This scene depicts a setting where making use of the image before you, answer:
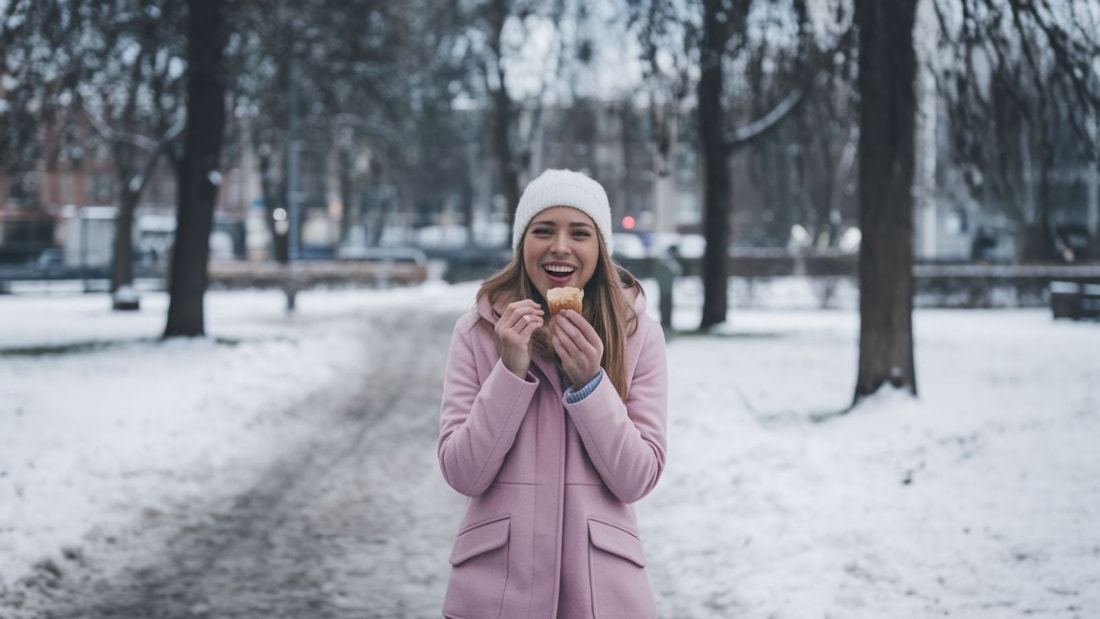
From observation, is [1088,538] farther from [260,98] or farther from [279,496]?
[260,98]

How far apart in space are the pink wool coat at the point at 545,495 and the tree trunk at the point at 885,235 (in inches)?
326

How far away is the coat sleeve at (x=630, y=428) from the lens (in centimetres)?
263

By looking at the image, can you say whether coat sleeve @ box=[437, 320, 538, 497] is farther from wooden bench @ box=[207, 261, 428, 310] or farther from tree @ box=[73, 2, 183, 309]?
wooden bench @ box=[207, 261, 428, 310]

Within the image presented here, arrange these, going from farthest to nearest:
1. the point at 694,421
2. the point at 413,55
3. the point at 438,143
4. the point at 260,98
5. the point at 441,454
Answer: the point at 438,143 → the point at 413,55 → the point at 260,98 → the point at 694,421 → the point at 441,454

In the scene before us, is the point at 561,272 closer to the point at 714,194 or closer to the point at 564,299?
the point at 564,299

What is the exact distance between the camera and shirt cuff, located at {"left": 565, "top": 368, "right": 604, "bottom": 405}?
8.61ft

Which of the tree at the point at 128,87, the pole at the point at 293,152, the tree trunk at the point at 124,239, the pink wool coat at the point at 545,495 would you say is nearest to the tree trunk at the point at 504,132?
the pole at the point at 293,152

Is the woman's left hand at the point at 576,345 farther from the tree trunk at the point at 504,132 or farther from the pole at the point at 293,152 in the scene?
the tree trunk at the point at 504,132

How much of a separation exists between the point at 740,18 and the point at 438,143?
47402 mm

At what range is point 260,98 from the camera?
2227 centimetres

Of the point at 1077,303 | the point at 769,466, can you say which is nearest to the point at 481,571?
the point at 769,466

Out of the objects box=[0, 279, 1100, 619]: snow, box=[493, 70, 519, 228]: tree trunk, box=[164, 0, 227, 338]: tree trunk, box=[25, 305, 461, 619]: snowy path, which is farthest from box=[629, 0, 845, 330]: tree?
box=[493, 70, 519, 228]: tree trunk

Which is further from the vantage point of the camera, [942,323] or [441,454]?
[942,323]

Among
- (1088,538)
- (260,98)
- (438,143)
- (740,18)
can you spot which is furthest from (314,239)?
(1088,538)
